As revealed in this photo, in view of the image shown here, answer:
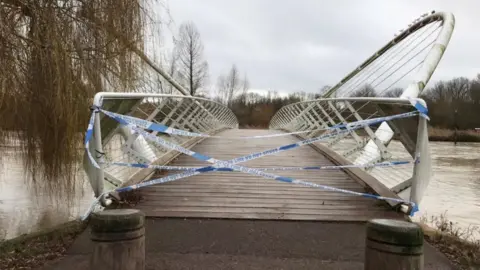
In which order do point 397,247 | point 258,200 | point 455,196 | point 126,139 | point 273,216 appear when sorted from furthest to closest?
point 455,196, point 126,139, point 258,200, point 273,216, point 397,247

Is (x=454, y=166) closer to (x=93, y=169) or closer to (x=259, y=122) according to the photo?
(x=93, y=169)

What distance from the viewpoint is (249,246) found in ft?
12.9

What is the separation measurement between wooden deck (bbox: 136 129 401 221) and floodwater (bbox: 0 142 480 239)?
1281 mm

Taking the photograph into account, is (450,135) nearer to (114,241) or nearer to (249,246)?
(249,246)

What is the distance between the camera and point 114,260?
109 inches

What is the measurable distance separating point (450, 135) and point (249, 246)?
46.8 metres

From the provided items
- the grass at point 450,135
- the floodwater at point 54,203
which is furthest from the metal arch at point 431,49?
the grass at point 450,135

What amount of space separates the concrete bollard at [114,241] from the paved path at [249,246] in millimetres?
736

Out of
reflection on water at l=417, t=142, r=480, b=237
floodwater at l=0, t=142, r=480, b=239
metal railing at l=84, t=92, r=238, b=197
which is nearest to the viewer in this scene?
metal railing at l=84, t=92, r=238, b=197

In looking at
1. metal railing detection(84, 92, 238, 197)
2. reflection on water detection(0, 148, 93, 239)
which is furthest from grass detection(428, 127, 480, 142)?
reflection on water detection(0, 148, 93, 239)

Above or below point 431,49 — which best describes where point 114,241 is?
below

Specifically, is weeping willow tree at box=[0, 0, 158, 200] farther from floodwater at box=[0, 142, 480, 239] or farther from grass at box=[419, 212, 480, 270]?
grass at box=[419, 212, 480, 270]

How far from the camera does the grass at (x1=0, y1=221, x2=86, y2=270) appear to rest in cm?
363

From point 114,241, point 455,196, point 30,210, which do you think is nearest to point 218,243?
point 114,241
